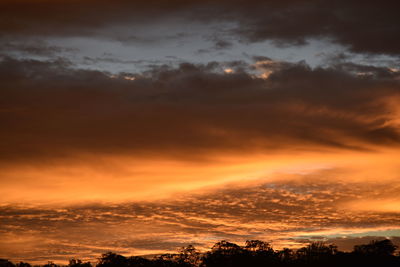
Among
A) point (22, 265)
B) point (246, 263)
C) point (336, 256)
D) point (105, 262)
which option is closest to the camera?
point (336, 256)

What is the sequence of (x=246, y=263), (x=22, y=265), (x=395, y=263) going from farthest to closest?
(x=22, y=265), (x=246, y=263), (x=395, y=263)

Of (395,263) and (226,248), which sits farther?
(226,248)

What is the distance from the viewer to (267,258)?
338 feet

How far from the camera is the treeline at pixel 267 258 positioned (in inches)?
3565

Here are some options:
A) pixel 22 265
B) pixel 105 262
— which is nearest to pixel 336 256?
pixel 105 262

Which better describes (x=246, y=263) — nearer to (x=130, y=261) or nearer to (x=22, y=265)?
(x=130, y=261)

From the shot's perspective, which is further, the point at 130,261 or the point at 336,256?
the point at 130,261

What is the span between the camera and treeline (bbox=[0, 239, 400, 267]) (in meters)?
90.6

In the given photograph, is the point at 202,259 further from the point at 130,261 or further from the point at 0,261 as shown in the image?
the point at 0,261

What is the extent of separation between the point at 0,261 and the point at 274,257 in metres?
65.1

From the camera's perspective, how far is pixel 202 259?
113 m

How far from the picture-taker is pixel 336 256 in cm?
9369

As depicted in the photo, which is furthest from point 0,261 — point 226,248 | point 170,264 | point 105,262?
point 226,248

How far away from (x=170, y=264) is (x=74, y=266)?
1083 inches
